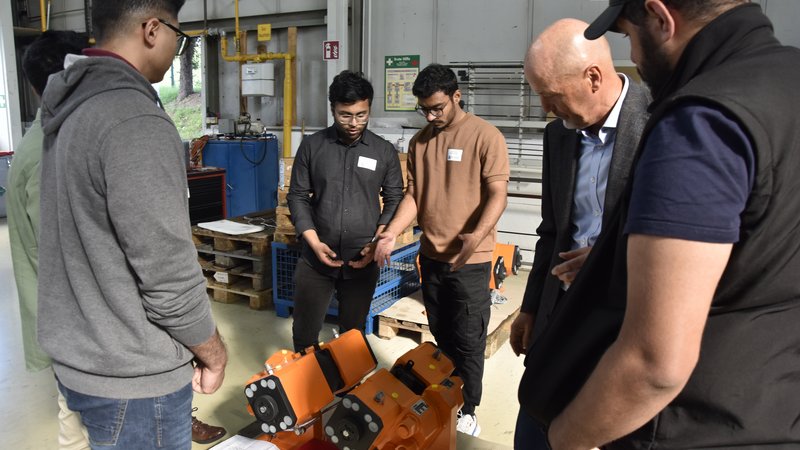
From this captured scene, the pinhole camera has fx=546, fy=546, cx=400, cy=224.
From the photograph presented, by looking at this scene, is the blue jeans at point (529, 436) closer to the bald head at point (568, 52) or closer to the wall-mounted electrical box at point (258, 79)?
the bald head at point (568, 52)

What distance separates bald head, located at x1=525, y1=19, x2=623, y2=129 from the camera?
54.3 inches

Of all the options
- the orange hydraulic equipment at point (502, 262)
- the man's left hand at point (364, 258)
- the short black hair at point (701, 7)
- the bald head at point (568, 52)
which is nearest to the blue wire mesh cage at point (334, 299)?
the orange hydraulic equipment at point (502, 262)

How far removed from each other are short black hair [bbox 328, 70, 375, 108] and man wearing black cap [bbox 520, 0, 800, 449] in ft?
5.46

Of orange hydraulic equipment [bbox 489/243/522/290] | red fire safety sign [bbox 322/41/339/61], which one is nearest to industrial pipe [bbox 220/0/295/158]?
red fire safety sign [bbox 322/41/339/61]

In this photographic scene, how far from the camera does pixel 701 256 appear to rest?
0.67 metres

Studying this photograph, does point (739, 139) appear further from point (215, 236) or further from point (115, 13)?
point (215, 236)

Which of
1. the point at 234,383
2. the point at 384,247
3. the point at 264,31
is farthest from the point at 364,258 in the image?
the point at 264,31

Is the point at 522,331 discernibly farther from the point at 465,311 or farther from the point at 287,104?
the point at 287,104

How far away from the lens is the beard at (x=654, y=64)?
820 millimetres

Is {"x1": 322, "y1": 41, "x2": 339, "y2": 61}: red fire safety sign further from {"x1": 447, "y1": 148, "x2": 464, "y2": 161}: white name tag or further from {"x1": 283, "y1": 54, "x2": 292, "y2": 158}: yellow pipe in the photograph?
{"x1": 447, "y1": 148, "x2": 464, "y2": 161}: white name tag

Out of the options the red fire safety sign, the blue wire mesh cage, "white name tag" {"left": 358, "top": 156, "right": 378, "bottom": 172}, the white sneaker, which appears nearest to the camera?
the white sneaker

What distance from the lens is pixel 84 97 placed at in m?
1.06

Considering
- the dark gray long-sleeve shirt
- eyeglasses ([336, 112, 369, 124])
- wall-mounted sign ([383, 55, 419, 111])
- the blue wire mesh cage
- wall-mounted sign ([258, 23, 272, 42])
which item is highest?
wall-mounted sign ([258, 23, 272, 42])

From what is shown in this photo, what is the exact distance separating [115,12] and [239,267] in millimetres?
3084
